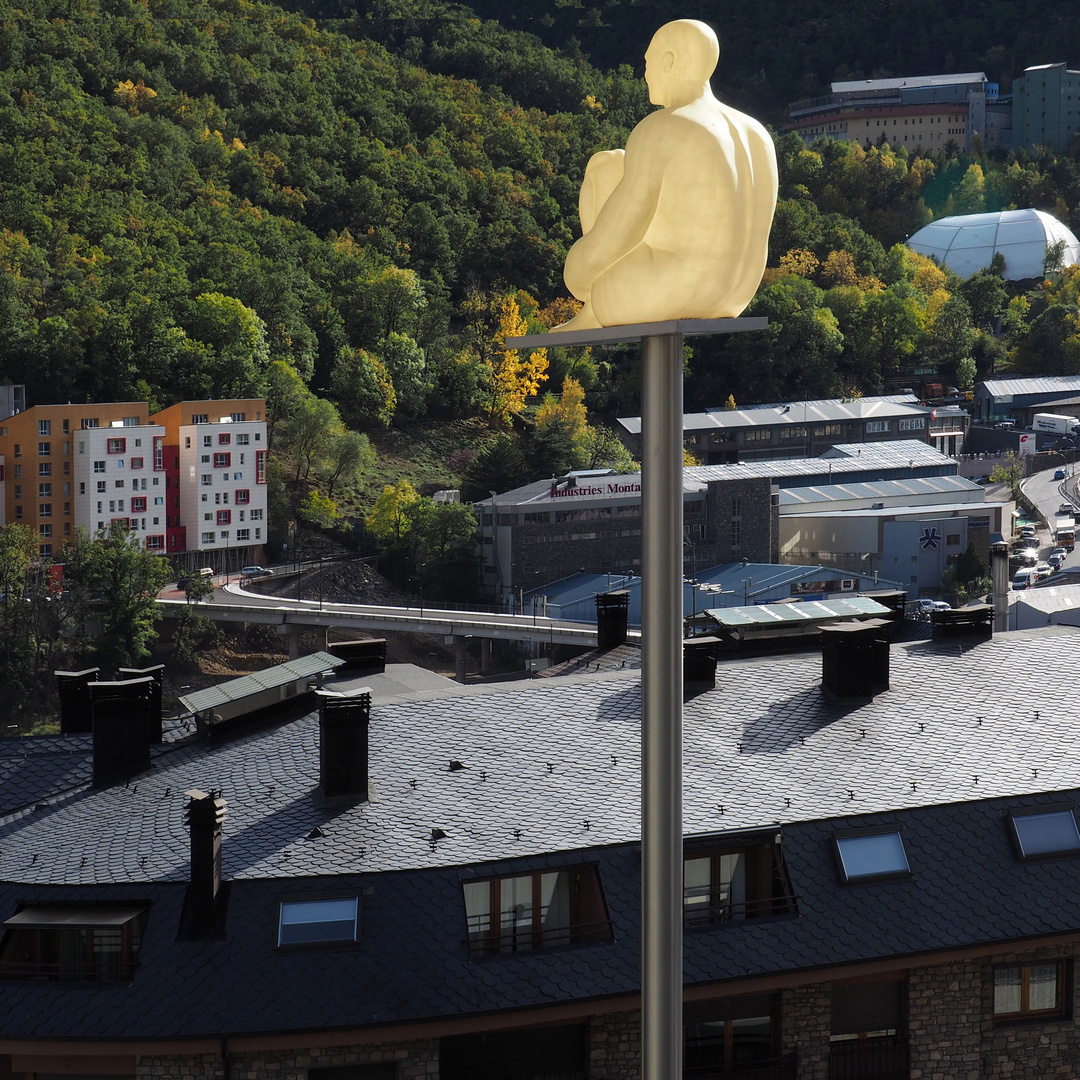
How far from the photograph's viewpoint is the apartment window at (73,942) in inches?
566

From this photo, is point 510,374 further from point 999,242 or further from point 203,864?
point 203,864

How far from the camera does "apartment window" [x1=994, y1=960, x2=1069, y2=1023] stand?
16.3 meters

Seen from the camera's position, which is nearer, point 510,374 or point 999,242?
point 510,374

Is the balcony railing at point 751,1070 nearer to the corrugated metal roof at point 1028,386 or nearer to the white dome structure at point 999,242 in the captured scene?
the corrugated metal roof at point 1028,386

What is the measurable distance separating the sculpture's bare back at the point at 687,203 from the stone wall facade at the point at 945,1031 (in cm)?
942

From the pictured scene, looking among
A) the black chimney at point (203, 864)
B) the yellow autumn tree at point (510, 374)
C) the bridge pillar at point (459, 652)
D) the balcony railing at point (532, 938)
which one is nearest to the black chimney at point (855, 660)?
the balcony railing at point (532, 938)

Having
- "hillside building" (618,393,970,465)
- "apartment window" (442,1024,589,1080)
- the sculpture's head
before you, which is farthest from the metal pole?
"hillside building" (618,393,970,465)

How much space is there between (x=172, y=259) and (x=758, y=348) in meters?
45.8

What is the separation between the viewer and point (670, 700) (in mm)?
7148

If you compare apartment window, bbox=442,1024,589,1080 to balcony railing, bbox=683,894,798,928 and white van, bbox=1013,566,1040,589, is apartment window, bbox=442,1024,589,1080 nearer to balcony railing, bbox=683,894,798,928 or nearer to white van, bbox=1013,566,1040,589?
balcony railing, bbox=683,894,798,928

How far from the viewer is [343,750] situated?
15.9 meters

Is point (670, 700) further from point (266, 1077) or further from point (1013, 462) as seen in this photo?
point (1013, 462)

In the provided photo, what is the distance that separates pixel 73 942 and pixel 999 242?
169126 millimetres

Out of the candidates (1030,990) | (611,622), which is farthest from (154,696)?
(1030,990)
